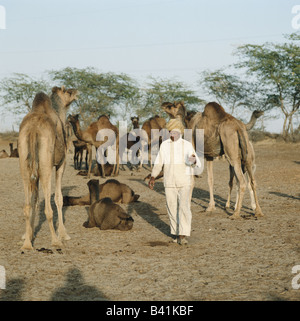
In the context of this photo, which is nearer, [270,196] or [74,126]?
[270,196]

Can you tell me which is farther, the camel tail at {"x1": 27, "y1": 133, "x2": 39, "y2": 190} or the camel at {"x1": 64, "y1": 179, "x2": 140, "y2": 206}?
the camel at {"x1": 64, "y1": 179, "x2": 140, "y2": 206}

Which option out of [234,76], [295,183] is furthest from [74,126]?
[234,76]

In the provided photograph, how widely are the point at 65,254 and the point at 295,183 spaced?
10.4m

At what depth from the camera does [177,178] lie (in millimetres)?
7980

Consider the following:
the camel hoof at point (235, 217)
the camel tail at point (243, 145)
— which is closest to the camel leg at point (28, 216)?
the camel hoof at point (235, 217)

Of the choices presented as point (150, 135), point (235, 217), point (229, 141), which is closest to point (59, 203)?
point (235, 217)

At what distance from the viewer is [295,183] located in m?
15.8

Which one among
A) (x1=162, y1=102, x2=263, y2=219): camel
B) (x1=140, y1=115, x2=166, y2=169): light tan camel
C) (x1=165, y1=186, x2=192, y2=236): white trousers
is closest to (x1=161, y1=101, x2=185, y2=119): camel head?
(x1=162, y1=102, x2=263, y2=219): camel

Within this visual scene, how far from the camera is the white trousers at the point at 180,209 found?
7.86m

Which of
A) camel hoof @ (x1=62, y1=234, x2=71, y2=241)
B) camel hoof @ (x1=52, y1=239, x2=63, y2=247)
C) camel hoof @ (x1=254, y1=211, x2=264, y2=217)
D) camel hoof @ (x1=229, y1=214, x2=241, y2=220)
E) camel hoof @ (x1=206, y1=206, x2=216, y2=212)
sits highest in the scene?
camel hoof @ (x1=52, y1=239, x2=63, y2=247)

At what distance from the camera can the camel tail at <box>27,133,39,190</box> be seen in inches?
291

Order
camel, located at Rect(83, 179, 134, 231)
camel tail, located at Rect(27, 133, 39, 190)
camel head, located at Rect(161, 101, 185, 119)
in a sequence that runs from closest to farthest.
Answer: camel tail, located at Rect(27, 133, 39, 190) < camel, located at Rect(83, 179, 134, 231) < camel head, located at Rect(161, 101, 185, 119)

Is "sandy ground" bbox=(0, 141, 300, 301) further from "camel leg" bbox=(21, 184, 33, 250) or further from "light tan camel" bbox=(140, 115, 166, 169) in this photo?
"light tan camel" bbox=(140, 115, 166, 169)
